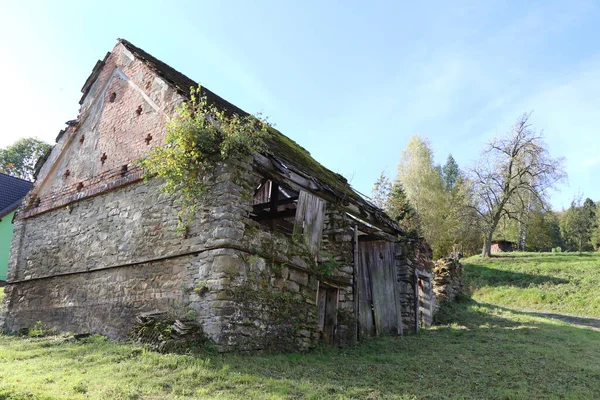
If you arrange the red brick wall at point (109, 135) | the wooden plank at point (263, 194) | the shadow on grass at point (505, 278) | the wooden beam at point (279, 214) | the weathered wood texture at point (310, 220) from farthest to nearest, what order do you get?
Result: the shadow on grass at point (505, 278), the wooden plank at point (263, 194), the red brick wall at point (109, 135), the wooden beam at point (279, 214), the weathered wood texture at point (310, 220)

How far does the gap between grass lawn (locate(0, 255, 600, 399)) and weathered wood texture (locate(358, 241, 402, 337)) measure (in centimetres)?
106

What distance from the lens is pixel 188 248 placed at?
26.0 feet

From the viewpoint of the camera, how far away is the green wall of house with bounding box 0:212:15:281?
20.3 metres

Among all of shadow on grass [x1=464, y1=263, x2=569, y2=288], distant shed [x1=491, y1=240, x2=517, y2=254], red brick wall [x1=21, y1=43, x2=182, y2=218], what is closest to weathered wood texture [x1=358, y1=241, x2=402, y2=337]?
red brick wall [x1=21, y1=43, x2=182, y2=218]

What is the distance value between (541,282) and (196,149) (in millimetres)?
20194

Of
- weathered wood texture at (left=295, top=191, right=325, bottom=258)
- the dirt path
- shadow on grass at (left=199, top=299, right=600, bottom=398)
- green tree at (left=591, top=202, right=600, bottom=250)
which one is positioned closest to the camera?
shadow on grass at (left=199, top=299, right=600, bottom=398)

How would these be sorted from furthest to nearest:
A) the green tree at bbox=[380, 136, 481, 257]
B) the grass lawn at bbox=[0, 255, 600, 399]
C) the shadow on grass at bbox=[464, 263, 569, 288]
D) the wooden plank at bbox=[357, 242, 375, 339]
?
the green tree at bbox=[380, 136, 481, 257] → the shadow on grass at bbox=[464, 263, 569, 288] → the wooden plank at bbox=[357, 242, 375, 339] → the grass lawn at bbox=[0, 255, 600, 399]

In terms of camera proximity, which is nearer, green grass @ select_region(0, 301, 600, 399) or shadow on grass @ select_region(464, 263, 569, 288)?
green grass @ select_region(0, 301, 600, 399)

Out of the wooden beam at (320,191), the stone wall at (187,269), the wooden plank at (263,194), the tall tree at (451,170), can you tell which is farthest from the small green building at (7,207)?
the tall tree at (451,170)

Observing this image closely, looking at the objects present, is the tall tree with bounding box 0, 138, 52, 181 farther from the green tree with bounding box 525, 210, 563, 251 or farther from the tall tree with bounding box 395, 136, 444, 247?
the green tree with bounding box 525, 210, 563, 251

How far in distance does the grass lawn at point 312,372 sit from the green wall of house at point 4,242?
1279 centimetres

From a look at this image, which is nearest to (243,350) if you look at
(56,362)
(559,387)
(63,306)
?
(56,362)

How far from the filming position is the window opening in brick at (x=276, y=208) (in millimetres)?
9562

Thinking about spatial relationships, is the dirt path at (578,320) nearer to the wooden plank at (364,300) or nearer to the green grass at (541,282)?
the green grass at (541,282)
